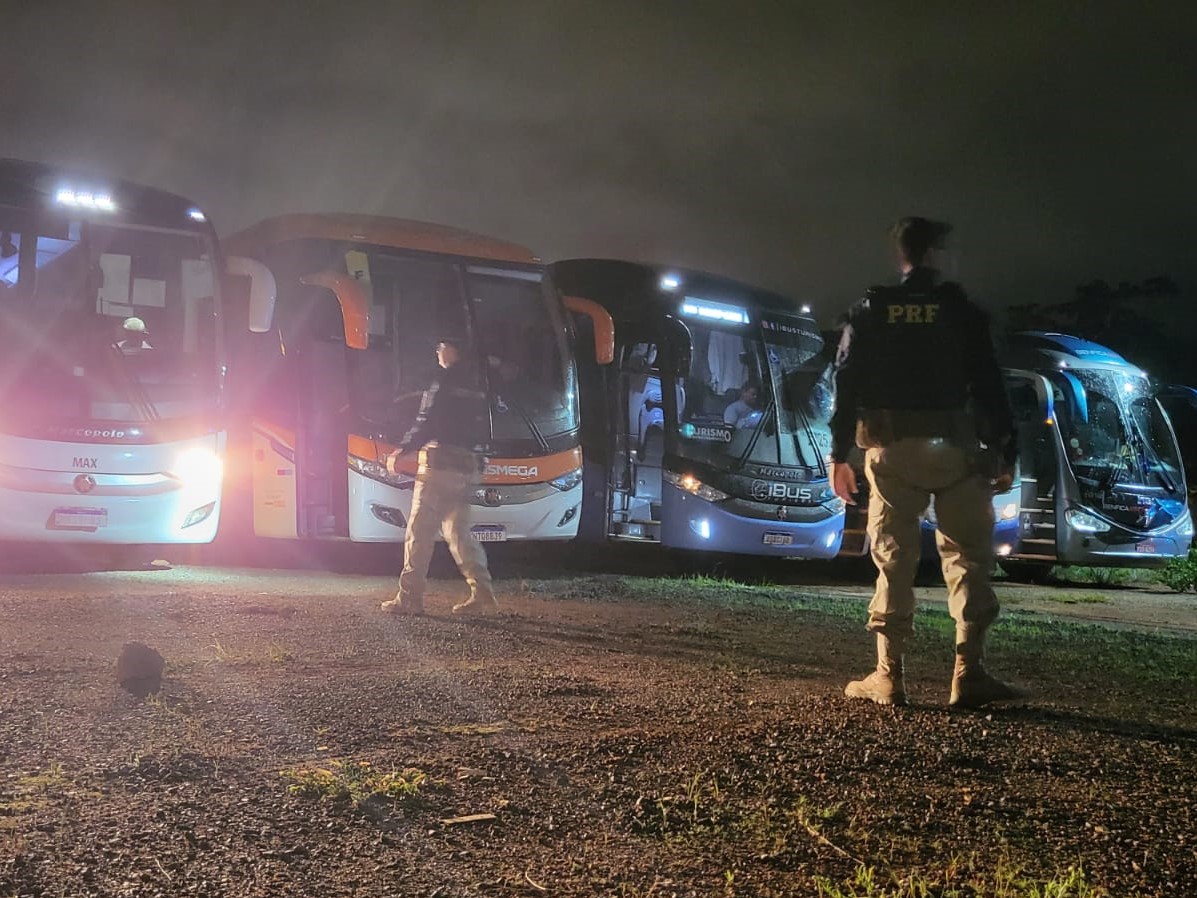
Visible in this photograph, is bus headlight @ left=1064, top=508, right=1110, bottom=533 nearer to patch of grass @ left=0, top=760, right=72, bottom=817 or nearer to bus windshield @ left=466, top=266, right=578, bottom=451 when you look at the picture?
bus windshield @ left=466, top=266, right=578, bottom=451

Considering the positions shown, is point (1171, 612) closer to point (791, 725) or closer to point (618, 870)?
point (791, 725)

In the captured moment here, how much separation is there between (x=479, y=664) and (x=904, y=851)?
3.09 meters

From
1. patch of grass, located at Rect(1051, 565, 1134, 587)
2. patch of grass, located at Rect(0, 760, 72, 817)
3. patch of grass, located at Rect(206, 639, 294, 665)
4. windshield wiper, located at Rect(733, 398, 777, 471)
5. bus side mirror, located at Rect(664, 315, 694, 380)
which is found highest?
bus side mirror, located at Rect(664, 315, 694, 380)

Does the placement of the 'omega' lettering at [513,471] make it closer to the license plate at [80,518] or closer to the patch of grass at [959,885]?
the license plate at [80,518]

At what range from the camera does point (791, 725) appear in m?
4.31

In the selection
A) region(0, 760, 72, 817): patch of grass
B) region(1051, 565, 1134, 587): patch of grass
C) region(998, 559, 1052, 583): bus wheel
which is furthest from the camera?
region(1051, 565, 1134, 587): patch of grass

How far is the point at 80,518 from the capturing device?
9.70 metres

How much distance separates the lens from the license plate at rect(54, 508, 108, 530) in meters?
9.61

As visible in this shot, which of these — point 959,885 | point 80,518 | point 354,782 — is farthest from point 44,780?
point 80,518

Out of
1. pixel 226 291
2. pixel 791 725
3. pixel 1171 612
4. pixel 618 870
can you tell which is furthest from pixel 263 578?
pixel 1171 612

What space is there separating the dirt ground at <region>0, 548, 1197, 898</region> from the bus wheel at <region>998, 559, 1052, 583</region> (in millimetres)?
9927

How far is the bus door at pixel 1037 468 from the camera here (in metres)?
14.8

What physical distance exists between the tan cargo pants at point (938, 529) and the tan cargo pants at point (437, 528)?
3.66m

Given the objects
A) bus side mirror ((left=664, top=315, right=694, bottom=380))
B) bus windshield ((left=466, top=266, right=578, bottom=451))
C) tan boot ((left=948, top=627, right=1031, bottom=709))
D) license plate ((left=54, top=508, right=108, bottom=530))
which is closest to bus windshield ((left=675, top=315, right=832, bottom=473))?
bus side mirror ((left=664, top=315, right=694, bottom=380))
